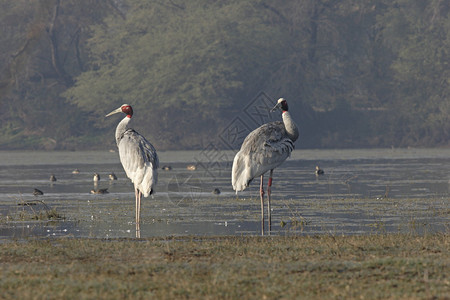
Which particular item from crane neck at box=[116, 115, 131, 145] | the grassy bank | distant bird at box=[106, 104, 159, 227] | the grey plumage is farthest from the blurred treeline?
the grassy bank

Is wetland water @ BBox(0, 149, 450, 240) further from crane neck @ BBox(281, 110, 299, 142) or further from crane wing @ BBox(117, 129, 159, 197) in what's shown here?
crane neck @ BBox(281, 110, 299, 142)

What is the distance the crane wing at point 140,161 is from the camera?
54.4 ft

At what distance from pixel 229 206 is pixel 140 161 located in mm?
4246

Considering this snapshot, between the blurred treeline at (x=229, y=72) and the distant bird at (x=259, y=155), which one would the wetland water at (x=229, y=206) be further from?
the blurred treeline at (x=229, y=72)

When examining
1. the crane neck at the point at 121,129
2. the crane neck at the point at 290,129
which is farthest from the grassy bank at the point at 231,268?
the crane neck at the point at 121,129

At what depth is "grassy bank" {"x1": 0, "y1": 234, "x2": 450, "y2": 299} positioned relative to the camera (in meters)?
9.22

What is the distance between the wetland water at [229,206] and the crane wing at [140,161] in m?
0.77

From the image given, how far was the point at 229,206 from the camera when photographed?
20.8 meters

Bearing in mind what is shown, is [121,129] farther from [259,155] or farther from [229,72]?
[229,72]

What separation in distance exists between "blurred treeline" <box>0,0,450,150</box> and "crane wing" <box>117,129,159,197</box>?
2006 inches

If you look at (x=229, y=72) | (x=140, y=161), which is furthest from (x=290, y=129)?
(x=229, y=72)

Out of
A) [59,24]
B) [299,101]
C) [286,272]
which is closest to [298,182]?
[286,272]

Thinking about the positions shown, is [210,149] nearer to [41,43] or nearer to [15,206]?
[41,43]

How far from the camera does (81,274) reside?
10266mm
